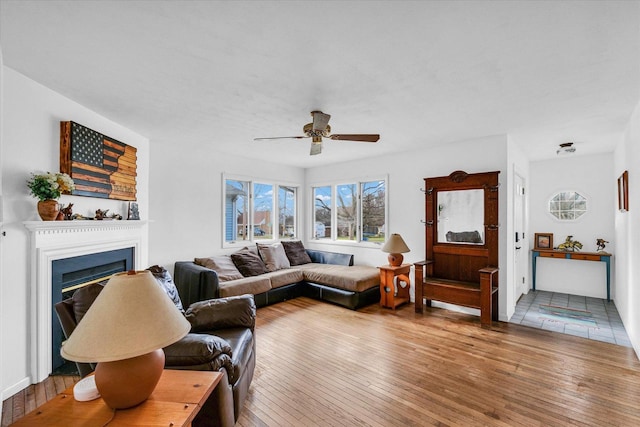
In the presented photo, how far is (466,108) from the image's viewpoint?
2973 mm

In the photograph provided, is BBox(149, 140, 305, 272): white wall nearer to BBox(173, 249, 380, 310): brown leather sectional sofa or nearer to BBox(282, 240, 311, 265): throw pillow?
BBox(173, 249, 380, 310): brown leather sectional sofa

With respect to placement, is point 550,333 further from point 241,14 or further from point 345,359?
point 241,14

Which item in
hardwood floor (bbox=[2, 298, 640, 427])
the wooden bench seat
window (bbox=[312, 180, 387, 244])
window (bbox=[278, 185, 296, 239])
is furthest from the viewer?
window (bbox=[278, 185, 296, 239])

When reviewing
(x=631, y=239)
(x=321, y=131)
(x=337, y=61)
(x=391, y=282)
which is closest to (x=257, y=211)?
(x=391, y=282)

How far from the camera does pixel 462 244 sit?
4250 mm

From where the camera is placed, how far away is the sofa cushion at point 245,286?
397cm

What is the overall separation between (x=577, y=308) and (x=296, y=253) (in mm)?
4629

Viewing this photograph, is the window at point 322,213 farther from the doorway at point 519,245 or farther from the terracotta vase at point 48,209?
the terracotta vase at point 48,209

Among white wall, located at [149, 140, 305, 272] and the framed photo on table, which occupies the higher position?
white wall, located at [149, 140, 305, 272]

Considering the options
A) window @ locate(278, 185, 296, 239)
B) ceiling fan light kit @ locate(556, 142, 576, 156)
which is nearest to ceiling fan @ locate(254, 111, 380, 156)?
window @ locate(278, 185, 296, 239)

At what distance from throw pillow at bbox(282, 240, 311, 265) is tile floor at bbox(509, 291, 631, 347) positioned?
3.48 m

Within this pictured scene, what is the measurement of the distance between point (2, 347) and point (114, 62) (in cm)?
224

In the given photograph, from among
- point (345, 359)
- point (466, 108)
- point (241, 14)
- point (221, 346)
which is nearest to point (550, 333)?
point (345, 359)

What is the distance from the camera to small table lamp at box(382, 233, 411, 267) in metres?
4.51
